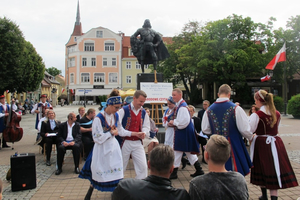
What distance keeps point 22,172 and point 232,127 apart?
4.00 metres

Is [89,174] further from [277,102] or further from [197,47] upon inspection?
[197,47]

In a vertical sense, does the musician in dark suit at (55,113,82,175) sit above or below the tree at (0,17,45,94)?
below

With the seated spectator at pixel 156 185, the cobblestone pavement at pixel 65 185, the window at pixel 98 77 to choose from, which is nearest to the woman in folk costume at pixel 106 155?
the cobblestone pavement at pixel 65 185

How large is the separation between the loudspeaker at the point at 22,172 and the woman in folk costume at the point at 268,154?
4095 millimetres

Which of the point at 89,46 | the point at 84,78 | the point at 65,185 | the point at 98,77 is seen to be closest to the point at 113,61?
the point at 98,77

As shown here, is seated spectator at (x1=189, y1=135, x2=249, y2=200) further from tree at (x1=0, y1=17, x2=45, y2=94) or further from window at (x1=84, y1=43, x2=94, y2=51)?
window at (x1=84, y1=43, x2=94, y2=51)

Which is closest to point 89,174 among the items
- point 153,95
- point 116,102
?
point 116,102

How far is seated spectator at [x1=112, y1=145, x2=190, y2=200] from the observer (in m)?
1.98

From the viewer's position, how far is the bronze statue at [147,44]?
426 inches

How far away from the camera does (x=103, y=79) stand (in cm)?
5672

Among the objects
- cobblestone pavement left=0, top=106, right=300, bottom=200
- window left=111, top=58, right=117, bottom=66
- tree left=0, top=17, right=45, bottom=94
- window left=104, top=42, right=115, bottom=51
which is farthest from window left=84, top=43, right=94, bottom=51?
cobblestone pavement left=0, top=106, right=300, bottom=200

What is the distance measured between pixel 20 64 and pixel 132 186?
81.2ft

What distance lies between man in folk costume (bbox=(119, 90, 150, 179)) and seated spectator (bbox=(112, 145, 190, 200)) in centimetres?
222

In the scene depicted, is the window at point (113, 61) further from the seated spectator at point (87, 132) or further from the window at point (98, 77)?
the seated spectator at point (87, 132)
